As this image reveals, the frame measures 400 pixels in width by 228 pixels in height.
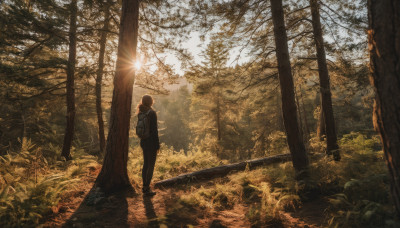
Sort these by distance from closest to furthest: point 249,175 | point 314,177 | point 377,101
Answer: point 377,101 < point 314,177 < point 249,175

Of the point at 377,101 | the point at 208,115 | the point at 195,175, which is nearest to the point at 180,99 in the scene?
the point at 208,115

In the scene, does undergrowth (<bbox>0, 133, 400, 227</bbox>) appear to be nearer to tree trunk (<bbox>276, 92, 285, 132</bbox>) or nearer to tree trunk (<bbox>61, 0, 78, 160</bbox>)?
tree trunk (<bbox>61, 0, 78, 160</bbox>)

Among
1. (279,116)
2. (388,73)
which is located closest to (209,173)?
(388,73)

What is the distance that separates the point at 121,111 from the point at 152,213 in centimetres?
257

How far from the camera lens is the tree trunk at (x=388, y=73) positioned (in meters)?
1.97

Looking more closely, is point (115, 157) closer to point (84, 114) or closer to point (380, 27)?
point (380, 27)

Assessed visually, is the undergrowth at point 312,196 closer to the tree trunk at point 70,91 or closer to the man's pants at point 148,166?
the man's pants at point 148,166

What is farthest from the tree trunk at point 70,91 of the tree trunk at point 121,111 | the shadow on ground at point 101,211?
the shadow on ground at point 101,211

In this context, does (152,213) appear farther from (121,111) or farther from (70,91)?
(70,91)

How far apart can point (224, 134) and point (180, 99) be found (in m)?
36.0

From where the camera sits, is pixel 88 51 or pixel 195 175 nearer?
pixel 195 175

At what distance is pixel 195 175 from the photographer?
6.27m

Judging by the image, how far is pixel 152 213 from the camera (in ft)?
11.7

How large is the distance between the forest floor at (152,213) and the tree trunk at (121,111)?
1.30 ft
